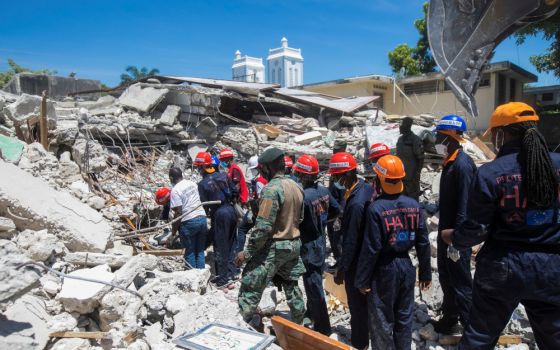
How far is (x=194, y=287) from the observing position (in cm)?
393

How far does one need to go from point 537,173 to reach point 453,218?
1232mm

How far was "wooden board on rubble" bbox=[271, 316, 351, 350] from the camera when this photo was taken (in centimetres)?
254

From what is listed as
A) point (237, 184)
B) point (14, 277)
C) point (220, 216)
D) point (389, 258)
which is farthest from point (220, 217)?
point (14, 277)

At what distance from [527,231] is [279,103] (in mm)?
9340

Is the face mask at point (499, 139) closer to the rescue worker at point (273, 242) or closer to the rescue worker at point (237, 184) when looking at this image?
the rescue worker at point (273, 242)

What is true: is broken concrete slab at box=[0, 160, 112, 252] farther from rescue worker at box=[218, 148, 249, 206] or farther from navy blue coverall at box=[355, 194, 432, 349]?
navy blue coverall at box=[355, 194, 432, 349]

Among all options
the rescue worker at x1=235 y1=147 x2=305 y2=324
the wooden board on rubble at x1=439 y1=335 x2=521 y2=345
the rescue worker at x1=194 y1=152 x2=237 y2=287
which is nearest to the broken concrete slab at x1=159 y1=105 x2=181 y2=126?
the rescue worker at x1=194 y1=152 x2=237 y2=287

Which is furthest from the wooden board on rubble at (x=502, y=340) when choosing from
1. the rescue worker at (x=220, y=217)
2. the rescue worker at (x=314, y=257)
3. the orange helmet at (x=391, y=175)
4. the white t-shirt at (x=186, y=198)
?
the white t-shirt at (x=186, y=198)

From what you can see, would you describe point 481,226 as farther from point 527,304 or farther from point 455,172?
point 455,172

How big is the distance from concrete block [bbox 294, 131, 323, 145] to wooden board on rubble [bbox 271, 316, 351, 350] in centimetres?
712

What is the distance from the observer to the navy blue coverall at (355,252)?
11.3 ft

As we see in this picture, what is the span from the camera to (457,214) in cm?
359

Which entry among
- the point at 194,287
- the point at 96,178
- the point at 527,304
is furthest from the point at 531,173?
the point at 96,178

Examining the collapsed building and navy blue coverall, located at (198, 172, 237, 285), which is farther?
navy blue coverall, located at (198, 172, 237, 285)
